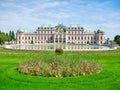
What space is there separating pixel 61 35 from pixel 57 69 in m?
121

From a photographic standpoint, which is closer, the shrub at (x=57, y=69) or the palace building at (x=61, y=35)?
the shrub at (x=57, y=69)

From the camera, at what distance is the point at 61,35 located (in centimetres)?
13962

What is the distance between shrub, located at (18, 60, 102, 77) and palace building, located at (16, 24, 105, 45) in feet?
388

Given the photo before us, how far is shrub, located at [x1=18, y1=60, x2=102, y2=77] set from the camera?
18.5 m

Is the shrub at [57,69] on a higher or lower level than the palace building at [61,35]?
lower

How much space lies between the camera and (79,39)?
143m

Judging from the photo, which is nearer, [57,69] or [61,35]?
[57,69]

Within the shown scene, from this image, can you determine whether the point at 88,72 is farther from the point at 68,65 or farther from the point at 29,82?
the point at 29,82

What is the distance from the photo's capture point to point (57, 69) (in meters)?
18.6

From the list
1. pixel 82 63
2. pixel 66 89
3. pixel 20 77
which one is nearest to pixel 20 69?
pixel 20 77

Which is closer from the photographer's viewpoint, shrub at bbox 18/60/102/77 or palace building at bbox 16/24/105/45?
shrub at bbox 18/60/102/77

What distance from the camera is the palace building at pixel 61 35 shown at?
456 feet

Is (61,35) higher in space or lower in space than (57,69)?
higher

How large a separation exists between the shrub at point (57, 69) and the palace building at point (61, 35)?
388 feet
